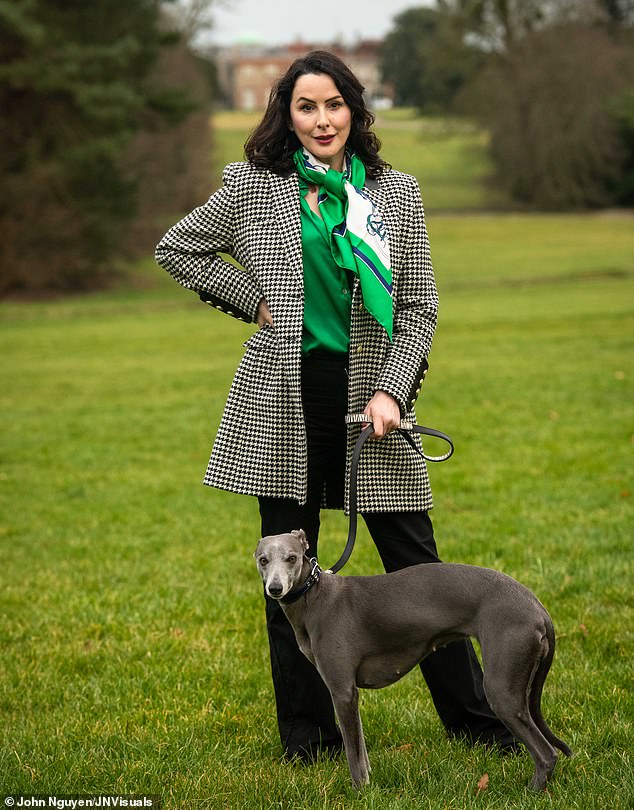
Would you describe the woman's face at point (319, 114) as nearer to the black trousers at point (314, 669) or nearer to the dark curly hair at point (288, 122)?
the dark curly hair at point (288, 122)

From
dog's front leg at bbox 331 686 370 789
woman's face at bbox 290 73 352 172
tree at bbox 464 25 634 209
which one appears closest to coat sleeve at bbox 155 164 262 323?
woman's face at bbox 290 73 352 172

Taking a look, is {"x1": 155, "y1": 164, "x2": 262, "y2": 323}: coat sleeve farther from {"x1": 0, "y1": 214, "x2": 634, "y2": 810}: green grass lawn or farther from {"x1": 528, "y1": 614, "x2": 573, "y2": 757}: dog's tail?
{"x1": 0, "y1": 214, "x2": 634, "y2": 810}: green grass lawn

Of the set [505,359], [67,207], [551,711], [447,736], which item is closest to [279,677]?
[447,736]

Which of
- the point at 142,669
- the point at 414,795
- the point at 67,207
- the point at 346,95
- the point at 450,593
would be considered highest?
the point at 346,95

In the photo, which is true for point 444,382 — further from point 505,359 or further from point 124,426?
point 124,426

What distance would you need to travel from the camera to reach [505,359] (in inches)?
683

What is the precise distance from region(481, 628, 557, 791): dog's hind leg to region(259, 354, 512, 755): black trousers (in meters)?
0.68

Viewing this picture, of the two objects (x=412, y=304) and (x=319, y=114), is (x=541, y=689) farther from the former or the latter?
(x=319, y=114)

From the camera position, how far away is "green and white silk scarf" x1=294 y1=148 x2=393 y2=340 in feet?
12.6

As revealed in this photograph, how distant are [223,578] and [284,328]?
10.8ft

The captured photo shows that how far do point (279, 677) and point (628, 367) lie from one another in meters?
12.5

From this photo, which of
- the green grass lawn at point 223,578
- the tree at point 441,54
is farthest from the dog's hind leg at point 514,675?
the tree at point 441,54

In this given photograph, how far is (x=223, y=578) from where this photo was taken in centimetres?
691

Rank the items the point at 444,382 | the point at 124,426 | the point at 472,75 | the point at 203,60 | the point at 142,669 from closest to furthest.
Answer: the point at 142,669, the point at 124,426, the point at 444,382, the point at 472,75, the point at 203,60
